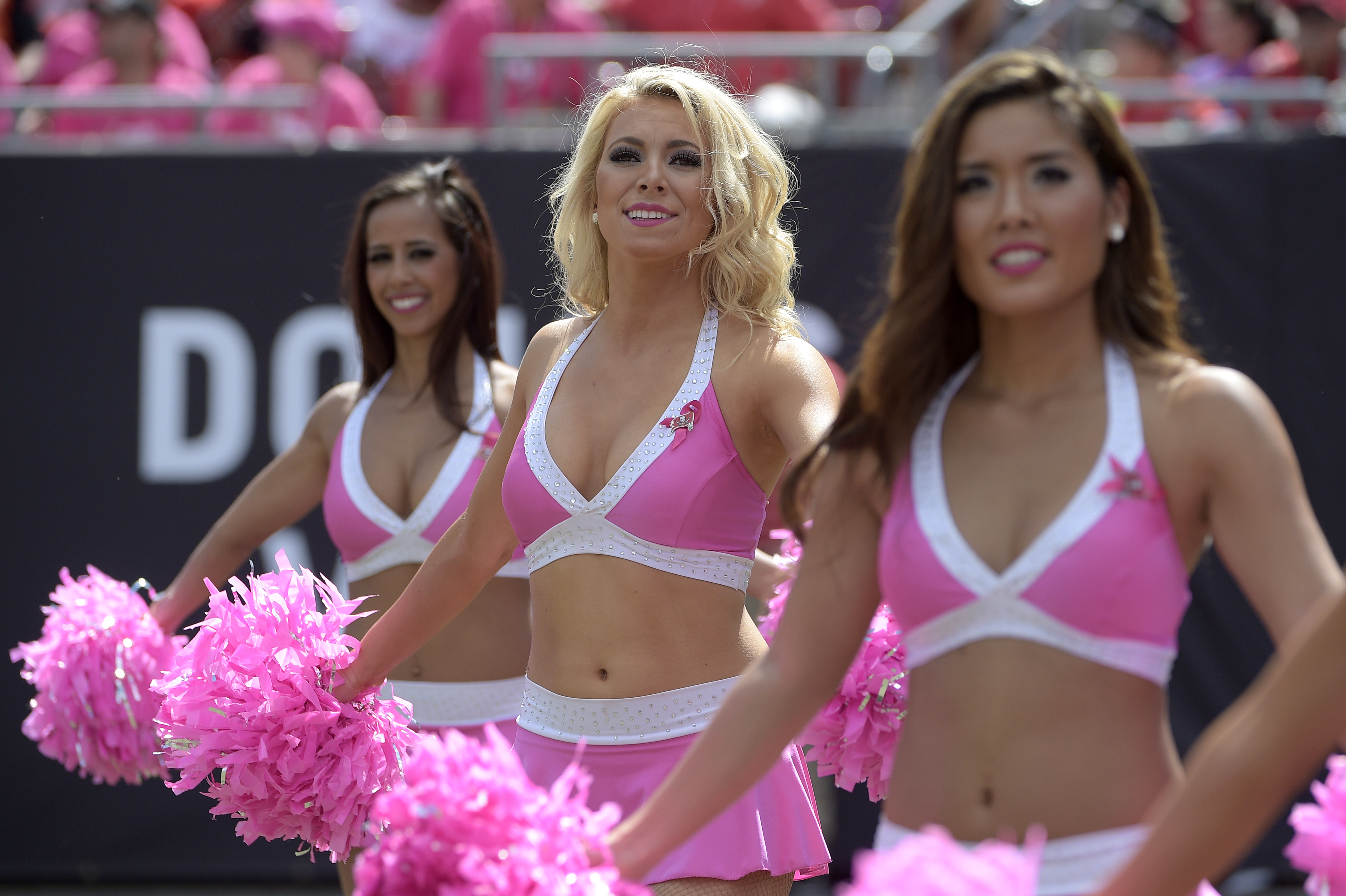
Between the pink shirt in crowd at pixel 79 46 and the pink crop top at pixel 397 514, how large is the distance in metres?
5.09

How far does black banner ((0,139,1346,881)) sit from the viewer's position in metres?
5.72

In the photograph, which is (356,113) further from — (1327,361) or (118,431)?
(1327,361)

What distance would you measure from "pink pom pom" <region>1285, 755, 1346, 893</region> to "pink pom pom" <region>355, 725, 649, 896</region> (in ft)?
2.75

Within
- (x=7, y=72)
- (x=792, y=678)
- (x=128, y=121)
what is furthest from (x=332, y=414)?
(x=7, y=72)

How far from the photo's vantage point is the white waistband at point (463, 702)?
11.7 ft

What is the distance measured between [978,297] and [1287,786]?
72 cm

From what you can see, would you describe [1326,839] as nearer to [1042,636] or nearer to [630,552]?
[1042,636]

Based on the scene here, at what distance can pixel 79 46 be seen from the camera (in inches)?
327

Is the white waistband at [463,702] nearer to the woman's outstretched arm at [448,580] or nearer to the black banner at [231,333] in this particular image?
the woman's outstretched arm at [448,580]

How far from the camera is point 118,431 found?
5969 millimetres

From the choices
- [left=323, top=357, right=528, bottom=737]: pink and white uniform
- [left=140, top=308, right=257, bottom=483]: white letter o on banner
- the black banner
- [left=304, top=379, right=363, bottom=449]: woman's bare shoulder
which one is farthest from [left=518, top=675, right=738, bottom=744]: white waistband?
[left=140, top=308, right=257, bottom=483]: white letter o on banner

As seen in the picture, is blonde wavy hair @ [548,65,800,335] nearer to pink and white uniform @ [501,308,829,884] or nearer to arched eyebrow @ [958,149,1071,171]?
pink and white uniform @ [501,308,829,884]

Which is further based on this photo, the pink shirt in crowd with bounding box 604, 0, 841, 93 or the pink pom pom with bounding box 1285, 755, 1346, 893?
the pink shirt in crowd with bounding box 604, 0, 841, 93

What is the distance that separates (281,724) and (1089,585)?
175cm
